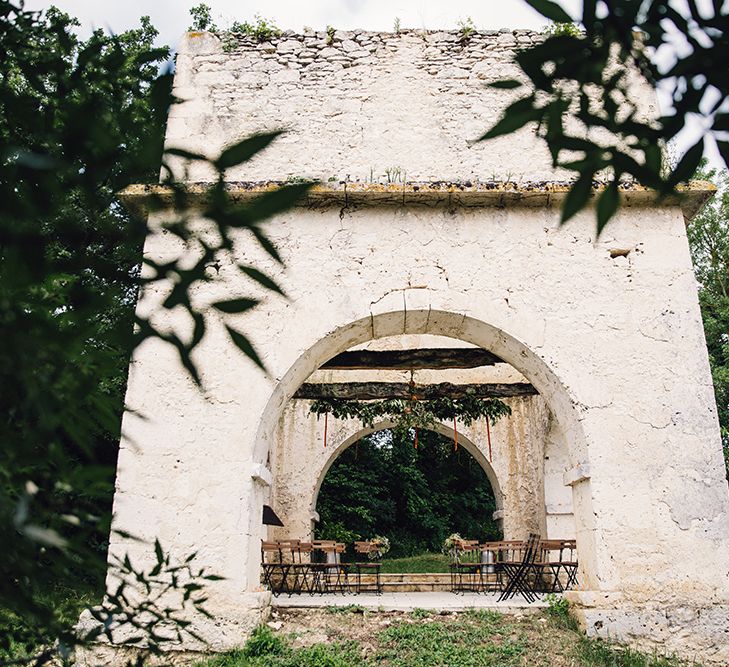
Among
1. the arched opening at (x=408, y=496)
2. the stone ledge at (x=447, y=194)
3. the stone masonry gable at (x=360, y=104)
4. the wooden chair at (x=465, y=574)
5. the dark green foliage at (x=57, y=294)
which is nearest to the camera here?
the dark green foliage at (x=57, y=294)

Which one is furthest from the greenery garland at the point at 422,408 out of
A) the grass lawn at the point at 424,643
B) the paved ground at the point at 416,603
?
the grass lawn at the point at 424,643

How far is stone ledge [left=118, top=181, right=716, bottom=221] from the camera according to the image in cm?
580

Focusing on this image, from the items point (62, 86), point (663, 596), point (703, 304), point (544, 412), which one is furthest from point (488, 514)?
point (62, 86)

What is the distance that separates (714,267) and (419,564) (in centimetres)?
944

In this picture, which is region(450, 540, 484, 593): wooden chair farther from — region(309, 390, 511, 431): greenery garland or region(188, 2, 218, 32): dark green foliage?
region(188, 2, 218, 32): dark green foliage

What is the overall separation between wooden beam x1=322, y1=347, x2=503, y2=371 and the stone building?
199cm

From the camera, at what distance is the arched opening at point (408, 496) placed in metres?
16.8

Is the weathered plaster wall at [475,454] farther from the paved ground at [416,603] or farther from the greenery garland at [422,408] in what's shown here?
the paved ground at [416,603]

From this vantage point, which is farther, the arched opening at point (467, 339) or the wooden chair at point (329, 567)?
the wooden chair at point (329, 567)

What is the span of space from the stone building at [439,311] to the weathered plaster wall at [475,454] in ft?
14.9

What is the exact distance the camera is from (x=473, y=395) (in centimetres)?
898

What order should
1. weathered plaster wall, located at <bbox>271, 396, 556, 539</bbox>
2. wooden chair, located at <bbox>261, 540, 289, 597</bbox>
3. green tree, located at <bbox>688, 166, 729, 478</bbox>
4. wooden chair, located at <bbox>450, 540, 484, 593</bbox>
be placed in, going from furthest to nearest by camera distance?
1. green tree, located at <bbox>688, 166, 729, 478</bbox>
2. weathered plaster wall, located at <bbox>271, 396, 556, 539</bbox>
3. wooden chair, located at <bbox>450, 540, 484, 593</bbox>
4. wooden chair, located at <bbox>261, 540, 289, 597</bbox>

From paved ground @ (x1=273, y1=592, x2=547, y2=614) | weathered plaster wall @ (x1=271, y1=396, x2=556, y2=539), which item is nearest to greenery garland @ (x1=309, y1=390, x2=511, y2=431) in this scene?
weathered plaster wall @ (x1=271, y1=396, x2=556, y2=539)

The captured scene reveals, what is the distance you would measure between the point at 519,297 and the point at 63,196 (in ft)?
16.5
